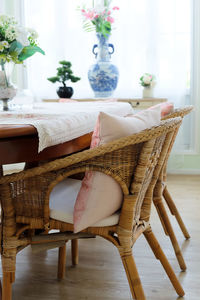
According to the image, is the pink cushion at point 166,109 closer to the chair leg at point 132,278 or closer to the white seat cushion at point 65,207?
the white seat cushion at point 65,207

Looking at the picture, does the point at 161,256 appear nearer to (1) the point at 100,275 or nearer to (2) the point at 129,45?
(1) the point at 100,275

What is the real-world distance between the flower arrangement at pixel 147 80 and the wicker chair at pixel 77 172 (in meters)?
2.37

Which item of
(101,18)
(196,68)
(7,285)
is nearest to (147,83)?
(196,68)

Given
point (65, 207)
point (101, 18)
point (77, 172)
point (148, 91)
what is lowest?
point (65, 207)

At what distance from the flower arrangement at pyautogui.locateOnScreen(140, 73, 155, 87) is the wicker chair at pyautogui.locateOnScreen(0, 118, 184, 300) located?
2.37 meters

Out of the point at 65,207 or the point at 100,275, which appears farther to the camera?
the point at 100,275

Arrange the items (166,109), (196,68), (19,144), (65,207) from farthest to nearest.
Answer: (196,68), (166,109), (65,207), (19,144)

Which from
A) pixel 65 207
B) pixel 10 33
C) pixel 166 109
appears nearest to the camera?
pixel 65 207

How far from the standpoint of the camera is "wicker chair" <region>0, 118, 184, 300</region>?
130cm

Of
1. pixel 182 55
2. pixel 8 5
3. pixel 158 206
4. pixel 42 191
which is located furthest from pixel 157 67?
pixel 42 191

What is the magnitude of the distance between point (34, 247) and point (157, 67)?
286cm

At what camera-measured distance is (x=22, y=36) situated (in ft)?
5.94

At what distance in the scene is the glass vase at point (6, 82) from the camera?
1.86 meters

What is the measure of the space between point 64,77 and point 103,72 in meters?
0.38
